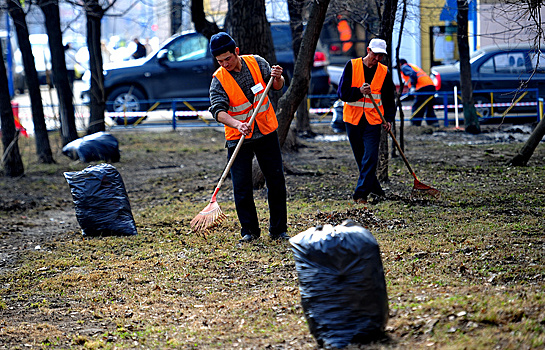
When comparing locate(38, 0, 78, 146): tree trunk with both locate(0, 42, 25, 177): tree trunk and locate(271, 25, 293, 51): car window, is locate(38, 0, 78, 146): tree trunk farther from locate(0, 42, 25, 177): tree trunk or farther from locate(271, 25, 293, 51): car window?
locate(271, 25, 293, 51): car window

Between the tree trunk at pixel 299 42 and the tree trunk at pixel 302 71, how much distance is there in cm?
352

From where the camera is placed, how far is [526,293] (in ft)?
14.0

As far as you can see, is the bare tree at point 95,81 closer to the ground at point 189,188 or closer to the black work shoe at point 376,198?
the ground at point 189,188

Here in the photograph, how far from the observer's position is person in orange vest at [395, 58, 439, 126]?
623 inches

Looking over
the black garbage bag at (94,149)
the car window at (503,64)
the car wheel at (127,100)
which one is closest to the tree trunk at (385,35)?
the black garbage bag at (94,149)

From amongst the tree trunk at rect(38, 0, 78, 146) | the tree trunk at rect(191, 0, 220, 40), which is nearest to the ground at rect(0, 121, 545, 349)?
the tree trunk at rect(38, 0, 78, 146)

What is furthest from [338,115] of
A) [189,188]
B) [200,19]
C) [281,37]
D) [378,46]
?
[378,46]

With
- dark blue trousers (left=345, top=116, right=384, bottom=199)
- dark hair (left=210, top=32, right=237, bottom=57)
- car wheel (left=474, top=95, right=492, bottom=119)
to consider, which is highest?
dark hair (left=210, top=32, right=237, bottom=57)

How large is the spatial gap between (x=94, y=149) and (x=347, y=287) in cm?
976

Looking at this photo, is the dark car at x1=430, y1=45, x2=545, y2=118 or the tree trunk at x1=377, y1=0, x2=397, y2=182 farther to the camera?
the dark car at x1=430, y1=45, x2=545, y2=118

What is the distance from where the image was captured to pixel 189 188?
10359 millimetres

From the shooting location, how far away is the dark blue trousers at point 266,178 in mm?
6336

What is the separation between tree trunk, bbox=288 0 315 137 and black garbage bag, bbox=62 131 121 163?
373 centimetres

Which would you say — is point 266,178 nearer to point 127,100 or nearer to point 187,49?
point 127,100
